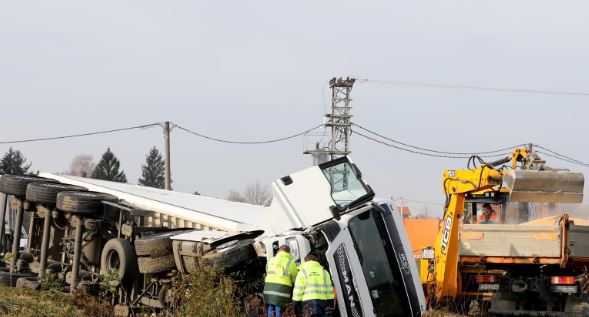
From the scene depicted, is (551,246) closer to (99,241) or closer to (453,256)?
(453,256)

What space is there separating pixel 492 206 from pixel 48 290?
285 inches

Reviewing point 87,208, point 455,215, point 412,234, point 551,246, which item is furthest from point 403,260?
point 412,234

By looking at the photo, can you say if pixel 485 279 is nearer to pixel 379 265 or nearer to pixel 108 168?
pixel 379 265

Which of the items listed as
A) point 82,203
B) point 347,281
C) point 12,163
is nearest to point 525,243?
point 347,281

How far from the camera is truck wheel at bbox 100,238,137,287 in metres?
10.2

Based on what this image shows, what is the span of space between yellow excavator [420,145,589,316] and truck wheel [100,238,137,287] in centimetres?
450

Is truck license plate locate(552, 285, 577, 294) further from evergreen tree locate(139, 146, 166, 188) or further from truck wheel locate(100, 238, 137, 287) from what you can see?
evergreen tree locate(139, 146, 166, 188)

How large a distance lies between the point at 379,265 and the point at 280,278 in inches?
46.5

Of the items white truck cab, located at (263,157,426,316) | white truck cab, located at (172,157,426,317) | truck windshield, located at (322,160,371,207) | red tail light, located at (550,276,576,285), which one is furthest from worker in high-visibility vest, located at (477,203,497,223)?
truck windshield, located at (322,160,371,207)

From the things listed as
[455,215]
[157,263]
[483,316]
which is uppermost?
[455,215]

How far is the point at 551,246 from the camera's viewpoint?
1104cm

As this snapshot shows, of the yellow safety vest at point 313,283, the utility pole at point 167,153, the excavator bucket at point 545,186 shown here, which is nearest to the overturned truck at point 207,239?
the yellow safety vest at point 313,283

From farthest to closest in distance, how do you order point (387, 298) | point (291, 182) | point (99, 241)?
point (99, 241)
point (291, 182)
point (387, 298)

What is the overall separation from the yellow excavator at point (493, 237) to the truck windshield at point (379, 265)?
253 cm
